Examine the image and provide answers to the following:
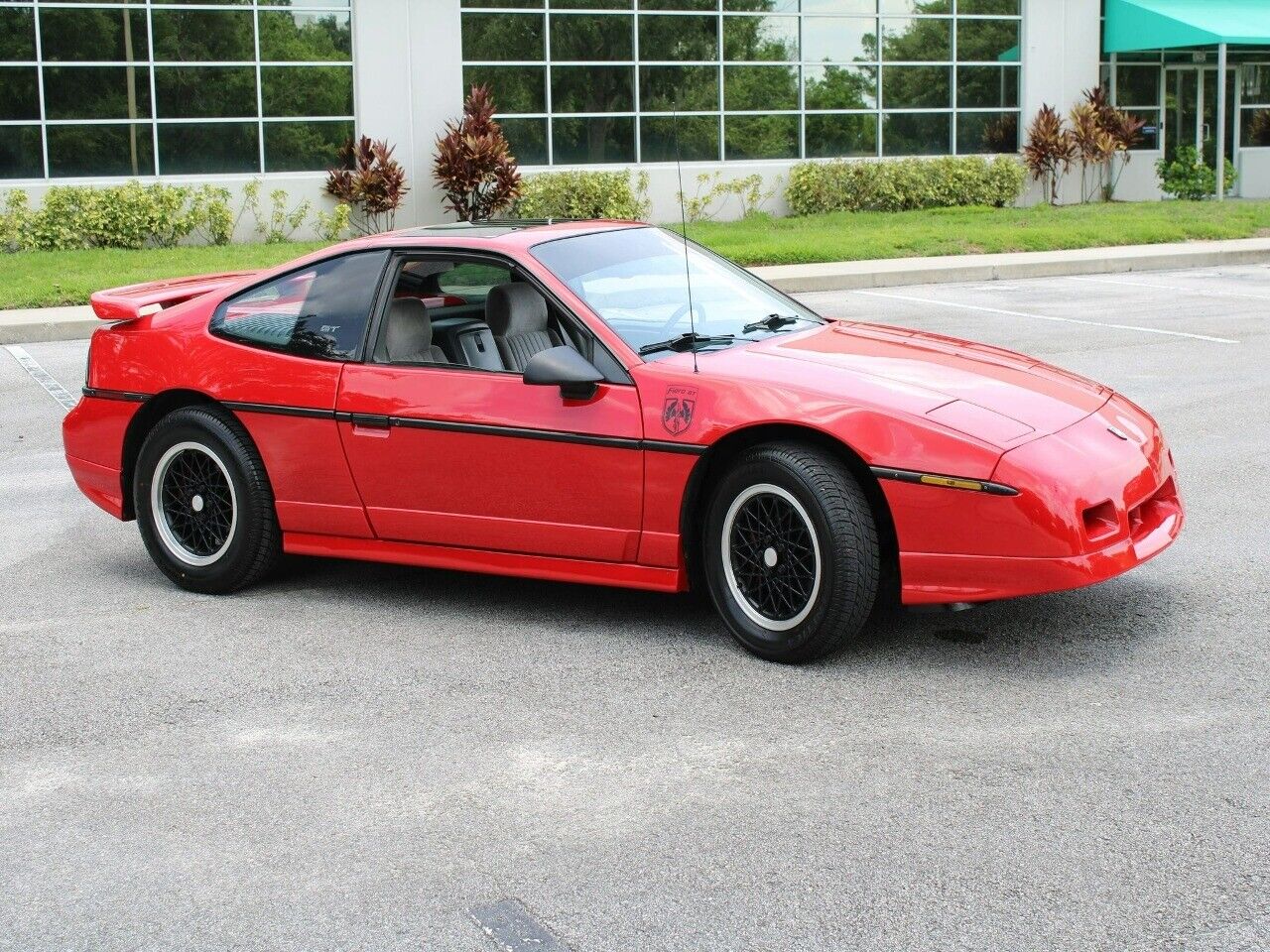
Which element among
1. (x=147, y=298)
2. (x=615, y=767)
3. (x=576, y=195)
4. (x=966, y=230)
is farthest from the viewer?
(x=576, y=195)

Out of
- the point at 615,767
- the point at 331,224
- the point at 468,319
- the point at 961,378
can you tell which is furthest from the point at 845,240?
the point at 615,767

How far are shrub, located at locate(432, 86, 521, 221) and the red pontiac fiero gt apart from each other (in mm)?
18217

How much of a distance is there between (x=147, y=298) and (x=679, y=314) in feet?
7.90

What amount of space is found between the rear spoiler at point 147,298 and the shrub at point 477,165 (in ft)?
58.1

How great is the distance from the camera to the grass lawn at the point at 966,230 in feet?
70.8

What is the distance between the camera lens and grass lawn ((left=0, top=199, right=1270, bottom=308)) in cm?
1920

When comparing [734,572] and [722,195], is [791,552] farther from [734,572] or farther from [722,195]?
[722,195]

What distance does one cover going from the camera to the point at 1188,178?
1235 inches

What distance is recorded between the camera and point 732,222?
89.4 feet

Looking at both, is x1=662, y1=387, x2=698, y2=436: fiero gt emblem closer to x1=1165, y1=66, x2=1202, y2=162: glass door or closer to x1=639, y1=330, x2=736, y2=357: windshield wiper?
x1=639, y1=330, x2=736, y2=357: windshield wiper

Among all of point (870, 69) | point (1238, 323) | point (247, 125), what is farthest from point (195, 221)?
point (1238, 323)

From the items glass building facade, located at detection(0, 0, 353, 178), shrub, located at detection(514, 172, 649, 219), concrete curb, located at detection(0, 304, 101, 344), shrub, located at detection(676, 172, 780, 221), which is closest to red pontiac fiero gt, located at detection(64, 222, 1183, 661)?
concrete curb, located at detection(0, 304, 101, 344)

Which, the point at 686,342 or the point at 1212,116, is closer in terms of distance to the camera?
the point at 686,342

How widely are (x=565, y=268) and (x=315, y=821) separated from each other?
255 centimetres
